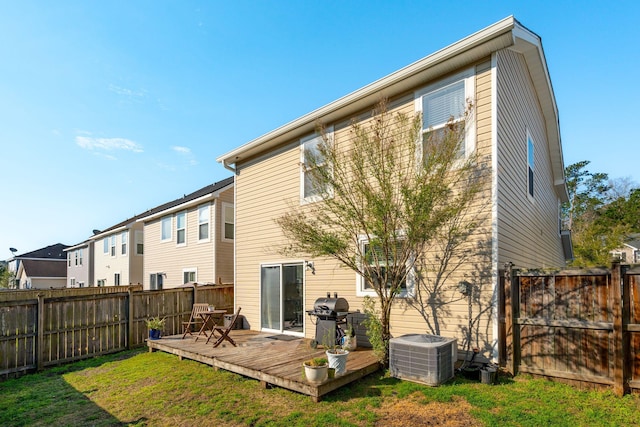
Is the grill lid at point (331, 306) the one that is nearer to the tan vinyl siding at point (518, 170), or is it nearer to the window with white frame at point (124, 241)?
the tan vinyl siding at point (518, 170)

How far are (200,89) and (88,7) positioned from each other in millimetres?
4055

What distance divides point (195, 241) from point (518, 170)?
38.4ft

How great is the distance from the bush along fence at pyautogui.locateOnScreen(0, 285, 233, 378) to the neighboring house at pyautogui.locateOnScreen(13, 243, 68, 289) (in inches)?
1145

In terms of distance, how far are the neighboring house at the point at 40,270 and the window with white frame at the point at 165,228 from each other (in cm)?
2215

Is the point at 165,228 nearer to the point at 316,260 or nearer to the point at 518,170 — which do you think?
the point at 316,260

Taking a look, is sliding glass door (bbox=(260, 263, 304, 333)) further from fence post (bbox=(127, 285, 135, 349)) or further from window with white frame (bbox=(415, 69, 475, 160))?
window with white frame (bbox=(415, 69, 475, 160))

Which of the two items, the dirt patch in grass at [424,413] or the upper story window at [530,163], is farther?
the upper story window at [530,163]

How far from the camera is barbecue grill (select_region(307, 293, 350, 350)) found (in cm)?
689

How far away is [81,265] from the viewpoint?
26891 mm

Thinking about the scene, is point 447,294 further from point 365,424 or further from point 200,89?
point 200,89

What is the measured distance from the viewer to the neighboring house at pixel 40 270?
1273 inches

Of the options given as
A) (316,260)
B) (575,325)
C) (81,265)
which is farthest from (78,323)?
(81,265)

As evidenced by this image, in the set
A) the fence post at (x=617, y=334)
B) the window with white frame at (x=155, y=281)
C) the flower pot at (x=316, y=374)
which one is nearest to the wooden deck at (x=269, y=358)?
the flower pot at (x=316, y=374)

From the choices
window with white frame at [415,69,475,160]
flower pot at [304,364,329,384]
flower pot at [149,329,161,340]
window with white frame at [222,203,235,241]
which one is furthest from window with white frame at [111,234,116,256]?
window with white frame at [415,69,475,160]
